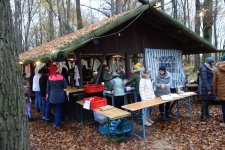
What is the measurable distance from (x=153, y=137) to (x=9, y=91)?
15.6 ft

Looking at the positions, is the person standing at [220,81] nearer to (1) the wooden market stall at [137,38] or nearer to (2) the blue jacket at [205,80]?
(2) the blue jacket at [205,80]

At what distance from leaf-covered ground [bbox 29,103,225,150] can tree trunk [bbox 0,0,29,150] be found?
3682 mm

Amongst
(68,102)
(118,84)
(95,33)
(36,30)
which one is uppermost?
(36,30)

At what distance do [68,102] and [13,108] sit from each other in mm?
6594

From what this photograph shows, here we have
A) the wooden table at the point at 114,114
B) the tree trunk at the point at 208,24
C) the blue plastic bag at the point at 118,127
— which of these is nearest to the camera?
the wooden table at the point at 114,114

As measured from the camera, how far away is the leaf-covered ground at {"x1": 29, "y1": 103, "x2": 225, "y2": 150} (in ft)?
18.3

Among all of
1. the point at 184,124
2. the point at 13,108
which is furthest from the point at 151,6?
the point at 13,108

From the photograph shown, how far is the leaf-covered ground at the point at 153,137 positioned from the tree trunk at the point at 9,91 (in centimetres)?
368

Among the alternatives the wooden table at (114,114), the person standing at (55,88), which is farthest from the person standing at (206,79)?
the person standing at (55,88)

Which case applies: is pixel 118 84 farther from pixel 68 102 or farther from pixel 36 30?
pixel 36 30

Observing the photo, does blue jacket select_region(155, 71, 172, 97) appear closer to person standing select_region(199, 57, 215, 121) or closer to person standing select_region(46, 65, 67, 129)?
person standing select_region(199, 57, 215, 121)

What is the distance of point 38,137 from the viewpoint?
269 inches

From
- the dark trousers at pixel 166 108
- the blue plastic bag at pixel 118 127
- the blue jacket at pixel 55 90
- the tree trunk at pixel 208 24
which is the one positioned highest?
the tree trunk at pixel 208 24

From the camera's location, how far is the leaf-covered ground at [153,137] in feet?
18.3
